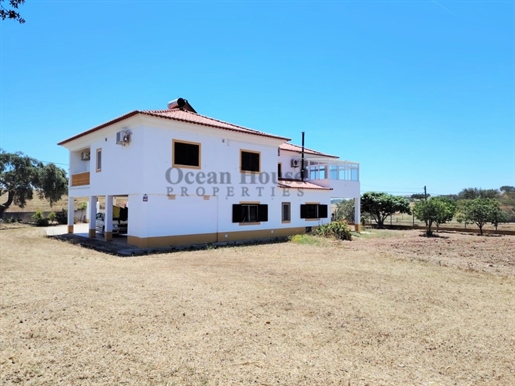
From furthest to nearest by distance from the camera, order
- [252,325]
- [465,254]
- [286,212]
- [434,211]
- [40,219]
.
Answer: [40,219] → [434,211] → [286,212] → [465,254] → [252,325]

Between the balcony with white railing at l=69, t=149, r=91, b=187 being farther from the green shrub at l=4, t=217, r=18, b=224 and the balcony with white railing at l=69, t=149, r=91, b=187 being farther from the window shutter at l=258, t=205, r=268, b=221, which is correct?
the green shrub at l=4, t=217, r=18, b=224

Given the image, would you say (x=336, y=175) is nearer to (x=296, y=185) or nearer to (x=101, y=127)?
(x=296, y=185)

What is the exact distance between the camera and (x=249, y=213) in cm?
1923

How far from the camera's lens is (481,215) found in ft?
77.6

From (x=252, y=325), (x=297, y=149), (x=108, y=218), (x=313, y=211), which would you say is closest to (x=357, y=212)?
(x=313, y=211)

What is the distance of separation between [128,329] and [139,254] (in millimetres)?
9086

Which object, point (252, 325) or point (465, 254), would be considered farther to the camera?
point (465, 254)

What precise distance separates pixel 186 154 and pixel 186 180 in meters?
1.30

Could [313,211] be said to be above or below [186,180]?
below

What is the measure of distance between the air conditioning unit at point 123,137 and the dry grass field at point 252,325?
7.13 m

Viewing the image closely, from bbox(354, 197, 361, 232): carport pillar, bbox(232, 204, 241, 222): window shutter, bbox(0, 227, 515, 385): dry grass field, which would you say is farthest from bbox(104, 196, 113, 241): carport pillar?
bbox(354, 197, 361, 232): carport pillar

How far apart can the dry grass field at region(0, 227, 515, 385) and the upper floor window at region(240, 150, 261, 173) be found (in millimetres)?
9302

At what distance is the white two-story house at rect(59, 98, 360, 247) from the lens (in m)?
15.3

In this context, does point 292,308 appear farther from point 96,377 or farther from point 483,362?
point 96,377
